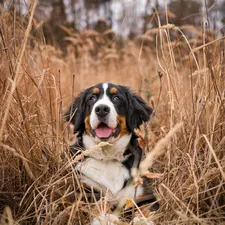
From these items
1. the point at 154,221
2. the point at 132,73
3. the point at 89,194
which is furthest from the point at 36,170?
the point at 132,73

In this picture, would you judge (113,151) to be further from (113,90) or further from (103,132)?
(113,90)

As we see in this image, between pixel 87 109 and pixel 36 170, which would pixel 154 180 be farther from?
pixel 36 170

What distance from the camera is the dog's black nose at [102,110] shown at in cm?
291

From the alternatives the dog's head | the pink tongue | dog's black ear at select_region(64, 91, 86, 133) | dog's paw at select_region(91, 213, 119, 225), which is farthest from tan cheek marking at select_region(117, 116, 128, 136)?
dog's paw at select_region(91, 213, 119, 225)

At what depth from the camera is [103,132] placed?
3016mm

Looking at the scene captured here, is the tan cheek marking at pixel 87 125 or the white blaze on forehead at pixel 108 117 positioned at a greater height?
the white blaze on forehead at pixel 108 117

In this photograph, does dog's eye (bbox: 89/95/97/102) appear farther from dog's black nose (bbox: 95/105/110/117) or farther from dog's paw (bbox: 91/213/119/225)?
dog's paw (bbox: 91/213/119/225)

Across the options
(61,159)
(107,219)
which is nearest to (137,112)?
(61,159)

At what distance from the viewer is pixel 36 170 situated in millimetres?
2238

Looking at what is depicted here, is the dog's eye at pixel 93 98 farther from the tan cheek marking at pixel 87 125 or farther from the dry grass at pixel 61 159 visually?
the dry grass at pixel 61 159

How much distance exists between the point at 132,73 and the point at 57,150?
4797 mm

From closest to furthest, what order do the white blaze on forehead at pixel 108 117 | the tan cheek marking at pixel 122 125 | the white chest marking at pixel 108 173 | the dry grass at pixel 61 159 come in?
the dry grass at pixel 61 159 < the white chest marking at pixel 108 173 < the white blaze on forehead at pixel 108 117 < the tan cheek marking at pixel 122 125

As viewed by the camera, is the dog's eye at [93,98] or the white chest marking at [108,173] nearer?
the white chest marking at [108,173]

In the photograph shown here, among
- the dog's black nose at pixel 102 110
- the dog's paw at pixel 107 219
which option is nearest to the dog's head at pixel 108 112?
the dog's black nose at pixel 102 110
